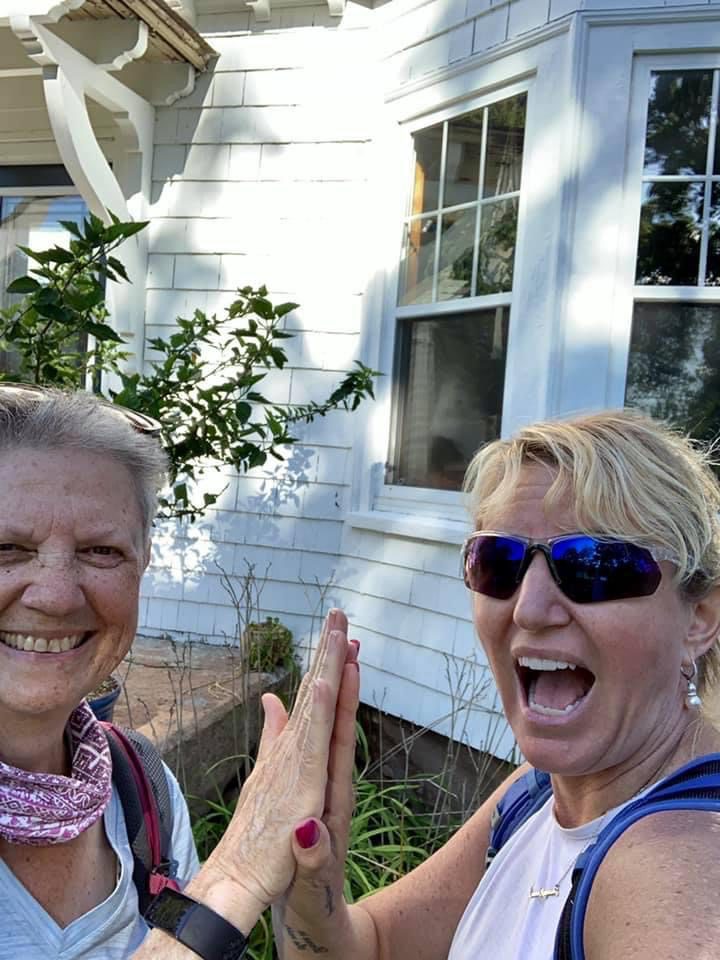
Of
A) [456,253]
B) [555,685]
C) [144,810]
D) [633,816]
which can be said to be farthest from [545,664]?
[456,253]

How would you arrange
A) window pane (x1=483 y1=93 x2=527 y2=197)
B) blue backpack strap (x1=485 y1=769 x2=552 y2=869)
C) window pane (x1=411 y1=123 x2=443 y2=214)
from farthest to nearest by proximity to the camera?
1. window pane (x1=411 y1=123 x2=443 y2=214)
2. window pane (x1=483 y1=93 x2=527 y2=197)
3. blue backpack strap (x1=485 y1=769 x2=552 y2=869)

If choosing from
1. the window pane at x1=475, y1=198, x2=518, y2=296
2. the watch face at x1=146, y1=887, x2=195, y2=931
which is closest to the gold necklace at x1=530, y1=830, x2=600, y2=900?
the watch face at x1=146, y1=887, x2=195, y2=931

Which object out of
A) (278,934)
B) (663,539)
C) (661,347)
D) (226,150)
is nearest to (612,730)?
(663,539)

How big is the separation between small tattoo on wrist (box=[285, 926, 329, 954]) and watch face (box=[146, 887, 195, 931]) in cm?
39

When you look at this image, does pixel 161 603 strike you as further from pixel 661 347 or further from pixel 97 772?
pixel 97 772

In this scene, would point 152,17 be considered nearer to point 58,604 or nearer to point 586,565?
point 58,604

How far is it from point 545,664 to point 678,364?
105 inches

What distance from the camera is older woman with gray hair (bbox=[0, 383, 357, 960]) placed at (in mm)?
1271

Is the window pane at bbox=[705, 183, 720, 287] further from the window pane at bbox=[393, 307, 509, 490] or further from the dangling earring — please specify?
the dangling earring

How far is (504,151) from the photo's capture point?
13.5 ft

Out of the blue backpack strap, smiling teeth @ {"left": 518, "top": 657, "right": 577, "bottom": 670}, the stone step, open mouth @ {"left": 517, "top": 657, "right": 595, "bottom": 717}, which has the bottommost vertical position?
the stone step

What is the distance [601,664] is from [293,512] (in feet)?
12.0

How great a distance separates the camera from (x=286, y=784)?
127 centimetres

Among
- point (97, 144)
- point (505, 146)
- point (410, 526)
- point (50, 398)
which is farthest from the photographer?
point (97, 144)
